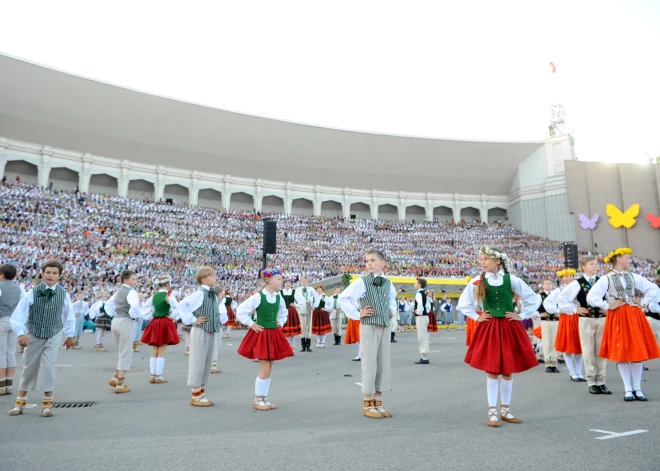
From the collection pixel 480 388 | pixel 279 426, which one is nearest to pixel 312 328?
pixel 480 388

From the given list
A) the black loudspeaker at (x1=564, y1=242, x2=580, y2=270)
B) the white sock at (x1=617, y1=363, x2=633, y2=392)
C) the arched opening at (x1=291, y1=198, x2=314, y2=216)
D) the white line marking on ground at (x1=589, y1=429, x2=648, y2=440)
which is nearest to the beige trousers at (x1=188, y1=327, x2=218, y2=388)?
the white line marking on ground at (x1=589, y1=429, x2=648, y2=440)

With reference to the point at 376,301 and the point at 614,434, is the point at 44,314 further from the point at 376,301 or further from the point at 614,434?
the point at 614,434

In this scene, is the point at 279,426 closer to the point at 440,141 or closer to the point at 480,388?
Answer: the point at 480,388

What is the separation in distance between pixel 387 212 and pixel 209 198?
20.8m

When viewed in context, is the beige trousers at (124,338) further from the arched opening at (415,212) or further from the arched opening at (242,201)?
the arched opening at (415,212)

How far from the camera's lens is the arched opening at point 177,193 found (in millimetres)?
46875

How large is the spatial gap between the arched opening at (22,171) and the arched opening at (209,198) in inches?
567

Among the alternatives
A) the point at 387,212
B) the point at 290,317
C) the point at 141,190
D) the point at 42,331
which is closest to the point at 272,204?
the point at 141,190

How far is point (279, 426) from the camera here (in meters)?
4.60

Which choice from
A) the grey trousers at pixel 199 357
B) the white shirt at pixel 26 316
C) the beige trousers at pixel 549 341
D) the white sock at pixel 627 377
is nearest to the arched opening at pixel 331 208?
the beige trousers at pixel 549 341

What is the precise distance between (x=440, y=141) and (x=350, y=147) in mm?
9875

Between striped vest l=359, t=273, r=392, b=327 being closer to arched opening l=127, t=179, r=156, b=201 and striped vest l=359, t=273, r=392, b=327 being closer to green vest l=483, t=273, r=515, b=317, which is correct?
green vest l=483, t=273, r=515, b=317

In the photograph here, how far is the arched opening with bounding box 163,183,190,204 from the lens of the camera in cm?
4688

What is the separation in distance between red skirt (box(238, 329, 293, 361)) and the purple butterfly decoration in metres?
46.7
